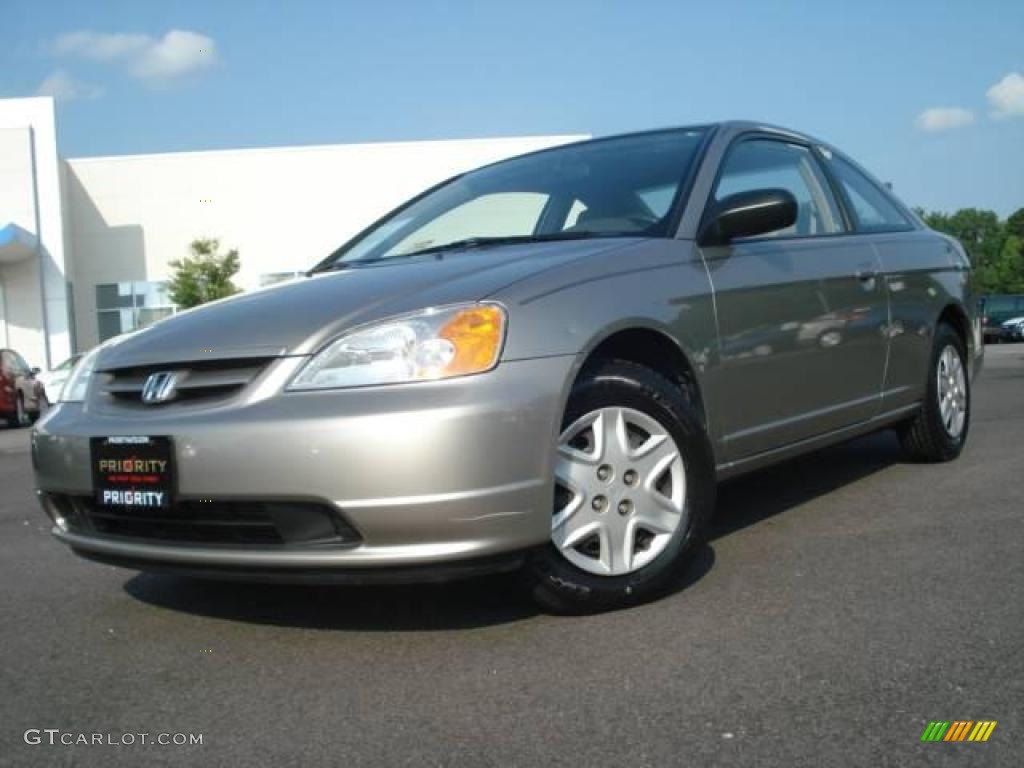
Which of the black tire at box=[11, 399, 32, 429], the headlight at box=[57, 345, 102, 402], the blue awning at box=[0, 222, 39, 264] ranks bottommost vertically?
the black tire at box=[11, 399, 32, 429]

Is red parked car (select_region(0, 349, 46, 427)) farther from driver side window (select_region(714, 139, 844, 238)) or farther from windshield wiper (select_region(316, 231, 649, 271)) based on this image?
driver side window (select_region(714, 139, 844, 238))

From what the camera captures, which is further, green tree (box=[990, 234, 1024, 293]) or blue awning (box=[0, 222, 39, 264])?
green tree (box=[990, 234, 1024, 293])

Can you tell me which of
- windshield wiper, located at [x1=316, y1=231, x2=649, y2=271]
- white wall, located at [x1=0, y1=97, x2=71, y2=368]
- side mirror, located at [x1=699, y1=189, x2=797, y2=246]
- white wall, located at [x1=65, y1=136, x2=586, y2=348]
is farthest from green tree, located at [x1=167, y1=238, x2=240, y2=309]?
side mirror, located at [x1=699, y1=189, x2=797, y2=246]

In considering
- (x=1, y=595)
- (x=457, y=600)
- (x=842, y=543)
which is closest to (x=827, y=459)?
(x=842, y=543)

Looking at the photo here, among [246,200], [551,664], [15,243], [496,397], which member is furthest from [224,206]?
[551,664]

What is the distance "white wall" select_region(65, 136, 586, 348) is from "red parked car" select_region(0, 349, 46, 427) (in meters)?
15.0

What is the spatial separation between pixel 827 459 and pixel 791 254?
6.54 ft

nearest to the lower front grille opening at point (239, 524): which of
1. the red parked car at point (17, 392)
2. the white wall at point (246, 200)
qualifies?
the red parked car at point (17, 392)

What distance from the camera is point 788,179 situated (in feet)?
13.9

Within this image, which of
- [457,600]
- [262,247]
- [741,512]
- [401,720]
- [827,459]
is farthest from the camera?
[262,247]

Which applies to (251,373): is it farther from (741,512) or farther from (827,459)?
(827,459)

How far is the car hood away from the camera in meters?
2.67

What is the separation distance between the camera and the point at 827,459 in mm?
5449

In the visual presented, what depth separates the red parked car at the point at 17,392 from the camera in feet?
49.6
